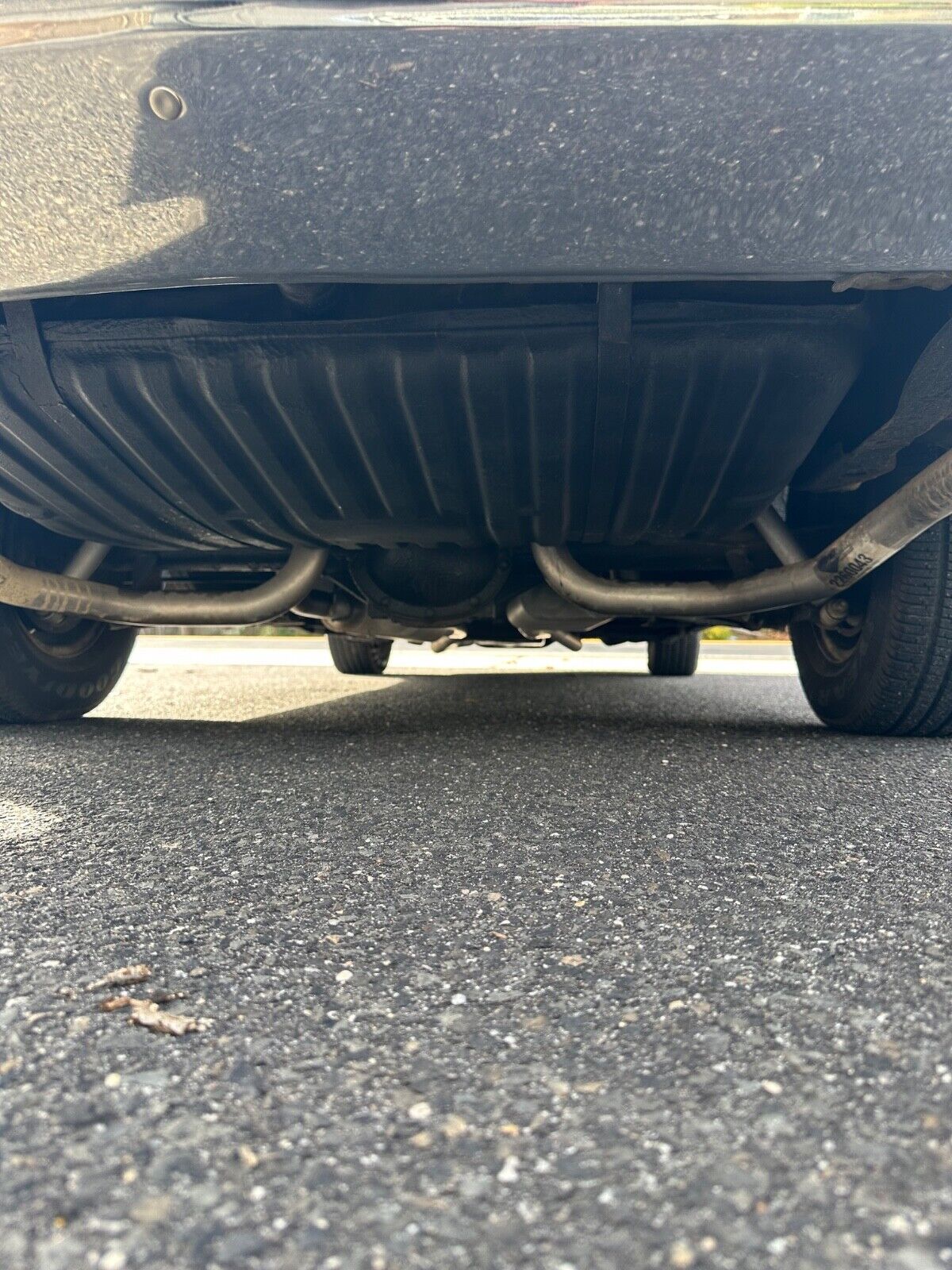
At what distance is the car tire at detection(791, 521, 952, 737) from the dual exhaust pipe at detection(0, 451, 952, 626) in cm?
14

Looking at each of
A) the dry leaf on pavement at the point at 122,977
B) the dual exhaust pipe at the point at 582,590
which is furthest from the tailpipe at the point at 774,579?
the dry leaf on pavement at the point at 122,977

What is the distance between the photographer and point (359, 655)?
3.45m

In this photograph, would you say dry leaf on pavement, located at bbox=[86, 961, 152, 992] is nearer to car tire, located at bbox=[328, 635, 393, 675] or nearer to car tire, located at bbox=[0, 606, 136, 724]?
car tire, located at bbox=[0, 606, 136, 724]

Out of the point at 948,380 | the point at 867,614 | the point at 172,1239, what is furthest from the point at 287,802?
the point at 867,614

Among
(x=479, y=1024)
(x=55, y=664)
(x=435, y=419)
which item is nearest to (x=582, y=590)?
(x=435, y=419)

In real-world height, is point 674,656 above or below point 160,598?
below

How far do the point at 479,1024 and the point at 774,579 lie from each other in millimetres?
1007

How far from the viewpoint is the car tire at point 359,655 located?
3.38 m

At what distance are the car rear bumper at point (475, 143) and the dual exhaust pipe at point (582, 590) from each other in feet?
1.71

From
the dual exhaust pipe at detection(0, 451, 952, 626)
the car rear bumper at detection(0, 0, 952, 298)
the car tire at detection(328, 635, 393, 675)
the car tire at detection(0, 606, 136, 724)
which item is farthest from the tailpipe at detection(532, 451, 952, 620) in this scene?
the car tire at detection(328, 635, 393, 675)

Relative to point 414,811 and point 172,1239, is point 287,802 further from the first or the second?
point 172,1239

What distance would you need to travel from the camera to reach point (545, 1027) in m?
0.51

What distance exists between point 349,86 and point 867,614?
4.05 ft

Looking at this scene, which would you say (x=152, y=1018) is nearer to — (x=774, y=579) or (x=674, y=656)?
(x=774, y=579)
